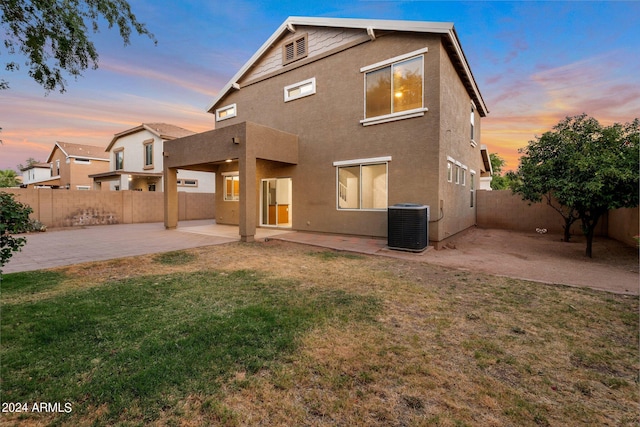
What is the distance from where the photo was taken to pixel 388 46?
9.40 metres

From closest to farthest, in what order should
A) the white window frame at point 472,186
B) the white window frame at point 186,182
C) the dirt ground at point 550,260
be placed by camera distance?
the dirt ground at point 550,260
the white window frame at point 472,186
the white window frame at point 186,182

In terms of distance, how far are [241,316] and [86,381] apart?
1.55 m

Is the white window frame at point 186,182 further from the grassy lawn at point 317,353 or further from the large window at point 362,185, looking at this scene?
the grassy lawn at point 317,353

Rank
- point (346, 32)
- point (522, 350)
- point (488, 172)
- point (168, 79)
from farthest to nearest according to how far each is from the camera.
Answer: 1. point (488, 172)
2. point (168, 79)
3. point (346, 32)
4. point (522, 350)

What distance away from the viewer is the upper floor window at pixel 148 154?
2211cm

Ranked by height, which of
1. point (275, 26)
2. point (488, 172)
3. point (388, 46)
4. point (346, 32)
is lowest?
point (488, 172)

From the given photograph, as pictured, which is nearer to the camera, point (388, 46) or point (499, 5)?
point (499, 5)

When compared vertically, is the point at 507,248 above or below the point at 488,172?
below

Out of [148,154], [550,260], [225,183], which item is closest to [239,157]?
[225,183]

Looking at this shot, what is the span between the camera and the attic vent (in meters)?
11.7

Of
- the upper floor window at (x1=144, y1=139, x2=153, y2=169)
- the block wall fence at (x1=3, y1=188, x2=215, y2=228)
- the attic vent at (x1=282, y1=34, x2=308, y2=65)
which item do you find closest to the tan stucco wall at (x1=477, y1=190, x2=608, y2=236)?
the attic vent at (x1=282, y1=34, x2=308, y2=65)

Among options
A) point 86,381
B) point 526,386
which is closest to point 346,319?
point 526,386

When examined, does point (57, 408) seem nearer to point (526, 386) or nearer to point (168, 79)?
point (526, 386)

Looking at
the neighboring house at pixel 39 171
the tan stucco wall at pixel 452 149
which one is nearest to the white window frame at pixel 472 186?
the tan stucco wall at pixel 452 149
